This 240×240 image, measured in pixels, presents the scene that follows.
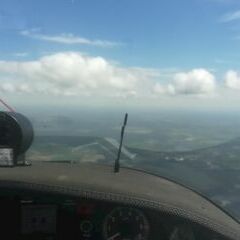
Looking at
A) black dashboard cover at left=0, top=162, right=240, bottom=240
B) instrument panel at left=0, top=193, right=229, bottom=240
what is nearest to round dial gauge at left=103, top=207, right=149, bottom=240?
instrument panel at left=0, top=193, right=229, bottom=240

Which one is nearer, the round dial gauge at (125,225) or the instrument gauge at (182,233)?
the instrument gauge at (182,233)

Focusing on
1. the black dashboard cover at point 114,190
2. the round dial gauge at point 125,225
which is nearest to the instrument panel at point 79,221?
the round dial gauge at point 125,225

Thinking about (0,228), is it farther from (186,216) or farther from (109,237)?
(186,216)

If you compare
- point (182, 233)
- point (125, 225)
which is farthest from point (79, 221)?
point (182, 233)

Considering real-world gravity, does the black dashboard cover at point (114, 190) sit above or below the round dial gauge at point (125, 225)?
above

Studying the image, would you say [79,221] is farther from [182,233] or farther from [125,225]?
[182,233]

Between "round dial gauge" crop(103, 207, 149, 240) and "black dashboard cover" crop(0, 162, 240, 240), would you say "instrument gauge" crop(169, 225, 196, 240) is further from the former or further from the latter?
"round dial gauge" crop(103, 207, 149, 240)

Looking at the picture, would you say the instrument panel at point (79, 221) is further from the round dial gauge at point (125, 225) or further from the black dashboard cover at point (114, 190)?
the black dashboard cover at point (114, 190)

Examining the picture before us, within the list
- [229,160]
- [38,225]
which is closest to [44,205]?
[38,225]
